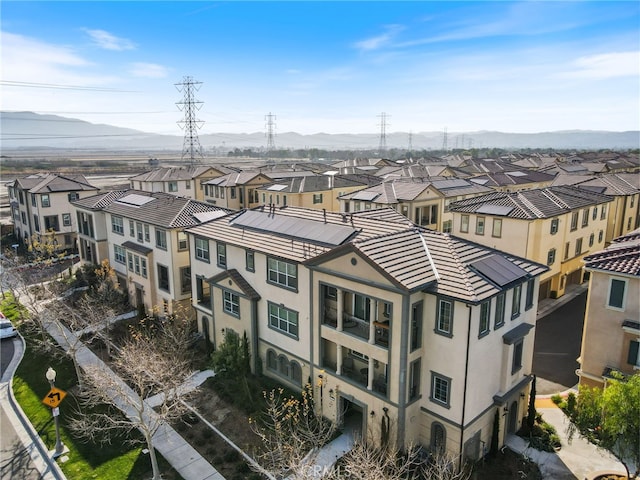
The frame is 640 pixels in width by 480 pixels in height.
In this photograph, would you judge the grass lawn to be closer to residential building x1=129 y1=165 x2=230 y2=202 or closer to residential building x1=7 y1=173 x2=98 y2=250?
residential building x1=7 y1=173 x2=98 y2=250

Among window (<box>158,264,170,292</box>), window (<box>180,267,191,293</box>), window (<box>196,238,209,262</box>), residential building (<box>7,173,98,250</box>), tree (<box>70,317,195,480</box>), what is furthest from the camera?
residential building (<box>7,173,98,250</box>)

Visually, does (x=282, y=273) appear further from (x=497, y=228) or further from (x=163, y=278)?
(x=497, y=228)

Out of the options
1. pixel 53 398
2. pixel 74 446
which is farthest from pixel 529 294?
pixel 74 446

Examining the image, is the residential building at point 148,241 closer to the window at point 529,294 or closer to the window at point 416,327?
the window at point 416,327

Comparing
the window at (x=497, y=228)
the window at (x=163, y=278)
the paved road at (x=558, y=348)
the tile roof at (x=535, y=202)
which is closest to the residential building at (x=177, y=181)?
the window at (x=163, y=278)

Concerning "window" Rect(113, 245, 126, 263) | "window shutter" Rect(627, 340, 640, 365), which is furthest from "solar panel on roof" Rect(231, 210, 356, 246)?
"window" Rect(113, 245, 126, 263)

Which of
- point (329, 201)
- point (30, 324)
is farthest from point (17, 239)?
point (329, 201)
